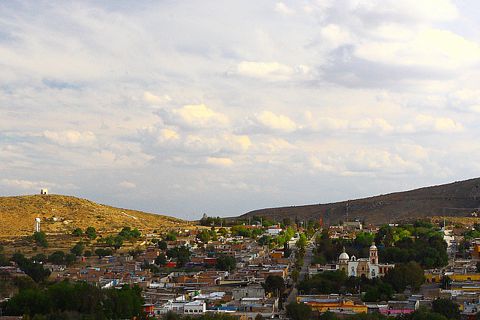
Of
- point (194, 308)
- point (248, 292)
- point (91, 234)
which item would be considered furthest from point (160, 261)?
point (194, 308)

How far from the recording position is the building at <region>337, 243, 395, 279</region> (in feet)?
162

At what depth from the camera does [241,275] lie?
4959cm

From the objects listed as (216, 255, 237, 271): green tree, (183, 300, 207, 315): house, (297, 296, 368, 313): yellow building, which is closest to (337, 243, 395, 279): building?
(216, 255, 237, 271): green tree

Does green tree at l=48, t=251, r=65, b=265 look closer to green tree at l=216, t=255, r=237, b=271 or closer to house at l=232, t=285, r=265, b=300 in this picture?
green tree at l=216, t=255, r=237, b=271

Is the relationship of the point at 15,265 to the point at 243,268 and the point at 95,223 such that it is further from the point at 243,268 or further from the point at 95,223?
the point at 95,223

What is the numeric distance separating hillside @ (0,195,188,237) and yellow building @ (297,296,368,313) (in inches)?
1490

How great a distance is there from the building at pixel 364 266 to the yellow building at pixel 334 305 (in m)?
11.0

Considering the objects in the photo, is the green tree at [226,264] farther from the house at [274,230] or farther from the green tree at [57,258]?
the house at [274,230]

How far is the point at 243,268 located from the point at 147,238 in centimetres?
1738

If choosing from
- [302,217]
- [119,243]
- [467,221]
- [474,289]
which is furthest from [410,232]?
[302,217]

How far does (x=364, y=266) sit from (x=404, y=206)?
194 ft

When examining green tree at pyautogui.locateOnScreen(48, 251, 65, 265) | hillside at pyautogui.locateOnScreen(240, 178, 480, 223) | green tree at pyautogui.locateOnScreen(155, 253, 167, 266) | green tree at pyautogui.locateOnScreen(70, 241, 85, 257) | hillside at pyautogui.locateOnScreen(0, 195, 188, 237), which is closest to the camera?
green tree at pyautogui.locateOnScreen(48, 251, 65, 265)

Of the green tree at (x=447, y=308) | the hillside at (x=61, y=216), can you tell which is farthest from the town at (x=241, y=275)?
the hillside at (x=61, y=216)

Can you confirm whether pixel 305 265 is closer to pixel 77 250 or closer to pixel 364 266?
pixel 364 266
